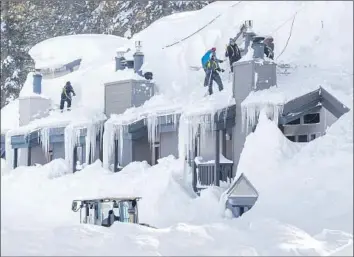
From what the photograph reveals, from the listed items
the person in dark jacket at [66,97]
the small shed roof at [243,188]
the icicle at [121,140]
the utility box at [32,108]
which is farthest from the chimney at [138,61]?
the small shed roof at [243,188]

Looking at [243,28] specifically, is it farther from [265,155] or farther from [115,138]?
[265,155]

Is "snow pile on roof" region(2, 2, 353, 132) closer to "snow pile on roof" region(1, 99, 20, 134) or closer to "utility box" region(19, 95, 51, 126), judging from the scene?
"utility box" region(19, 95, 51, 126)

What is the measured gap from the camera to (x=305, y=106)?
1510 centimetres

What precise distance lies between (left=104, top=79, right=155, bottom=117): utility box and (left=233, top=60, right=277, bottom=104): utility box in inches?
146

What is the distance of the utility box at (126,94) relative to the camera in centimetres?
1906

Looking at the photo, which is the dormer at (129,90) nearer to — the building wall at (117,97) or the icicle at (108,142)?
the building wall at (117,97)

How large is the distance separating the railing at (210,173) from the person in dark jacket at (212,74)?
73.5 inches

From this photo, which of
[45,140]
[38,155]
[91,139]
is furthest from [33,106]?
[91,139]

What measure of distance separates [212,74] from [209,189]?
2.99m

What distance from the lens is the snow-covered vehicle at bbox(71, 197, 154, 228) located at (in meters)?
13.7

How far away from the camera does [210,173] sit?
634 inches

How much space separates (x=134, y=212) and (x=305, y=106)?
4236mm

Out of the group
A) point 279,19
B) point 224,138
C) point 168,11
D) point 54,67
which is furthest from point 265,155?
point 168,11

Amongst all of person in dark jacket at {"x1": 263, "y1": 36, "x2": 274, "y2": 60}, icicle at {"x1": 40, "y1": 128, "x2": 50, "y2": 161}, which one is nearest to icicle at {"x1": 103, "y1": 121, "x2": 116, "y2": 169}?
icicle at {"x1": 40, "y1": 128, "x2": 50, "y2": 161}
